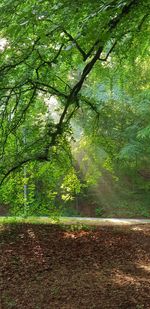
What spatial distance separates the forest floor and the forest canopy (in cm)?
182

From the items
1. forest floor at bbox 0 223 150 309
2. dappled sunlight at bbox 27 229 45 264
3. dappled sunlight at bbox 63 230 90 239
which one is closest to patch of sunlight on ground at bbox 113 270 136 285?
forest floor at bbox 0 223 150 309

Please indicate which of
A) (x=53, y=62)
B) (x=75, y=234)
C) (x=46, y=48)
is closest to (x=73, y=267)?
(x=75, y=234)

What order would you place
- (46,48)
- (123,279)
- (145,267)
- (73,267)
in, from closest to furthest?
(46,48) → (123,279) → (73,267) → (145,267)

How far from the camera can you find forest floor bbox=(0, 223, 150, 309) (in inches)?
235

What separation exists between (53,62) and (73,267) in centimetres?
429

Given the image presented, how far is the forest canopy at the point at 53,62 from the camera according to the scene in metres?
3.03

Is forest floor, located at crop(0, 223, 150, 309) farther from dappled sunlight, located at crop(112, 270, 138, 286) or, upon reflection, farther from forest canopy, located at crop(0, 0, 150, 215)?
forest canopy, located at crop(0, 0, 150, 215)

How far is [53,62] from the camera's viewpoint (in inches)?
207

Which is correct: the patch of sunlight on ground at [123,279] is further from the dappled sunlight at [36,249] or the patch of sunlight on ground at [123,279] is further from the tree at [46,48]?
the tree at [46,48]

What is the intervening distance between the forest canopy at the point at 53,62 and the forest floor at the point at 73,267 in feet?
5.98

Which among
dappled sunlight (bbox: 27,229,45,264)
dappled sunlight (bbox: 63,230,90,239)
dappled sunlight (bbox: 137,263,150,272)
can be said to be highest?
dappled sunlight (bbox: 63,230,90,239)

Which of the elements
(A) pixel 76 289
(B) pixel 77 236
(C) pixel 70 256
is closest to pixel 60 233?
(B) pixel 77 236

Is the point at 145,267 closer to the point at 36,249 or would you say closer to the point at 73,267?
the point at 73,267

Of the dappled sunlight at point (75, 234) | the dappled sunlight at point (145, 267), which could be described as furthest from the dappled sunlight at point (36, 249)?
the dappled sunlight at point (145, 267)
